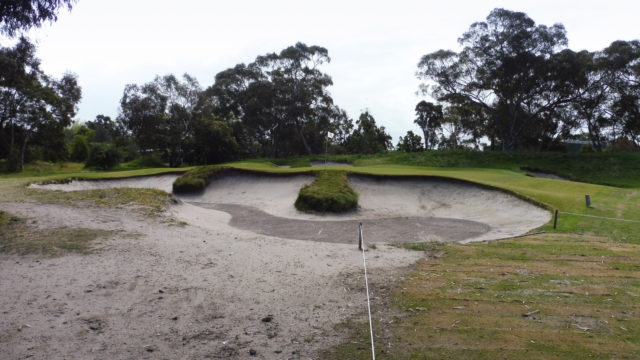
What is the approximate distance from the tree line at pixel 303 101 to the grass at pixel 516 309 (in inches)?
1340

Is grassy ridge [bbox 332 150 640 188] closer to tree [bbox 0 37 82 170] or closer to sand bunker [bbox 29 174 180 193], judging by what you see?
sand bunker [bbox 29 174 180 193]

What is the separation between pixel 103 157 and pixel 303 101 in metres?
24.5

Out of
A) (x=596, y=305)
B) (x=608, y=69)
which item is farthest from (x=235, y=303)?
(x=608, y=69)

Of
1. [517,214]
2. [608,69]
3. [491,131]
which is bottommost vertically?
[517,214]

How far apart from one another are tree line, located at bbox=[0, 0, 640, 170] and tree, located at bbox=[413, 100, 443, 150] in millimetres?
8935

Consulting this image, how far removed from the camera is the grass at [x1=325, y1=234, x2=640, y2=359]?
4.84m

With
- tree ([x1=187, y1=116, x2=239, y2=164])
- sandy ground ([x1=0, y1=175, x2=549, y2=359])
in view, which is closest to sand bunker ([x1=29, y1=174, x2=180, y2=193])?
sandy ground ([x1=0, y1=175, x2=549, y2=359])

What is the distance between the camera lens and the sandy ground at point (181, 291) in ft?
16.9

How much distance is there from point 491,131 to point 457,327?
60.0 m

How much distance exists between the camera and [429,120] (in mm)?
72125

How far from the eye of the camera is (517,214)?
17266 millimetres

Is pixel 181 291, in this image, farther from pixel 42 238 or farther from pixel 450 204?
pixel 450 204

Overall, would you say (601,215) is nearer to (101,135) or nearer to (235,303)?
(235,303)

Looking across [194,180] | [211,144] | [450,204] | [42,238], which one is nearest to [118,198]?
[42,238]
